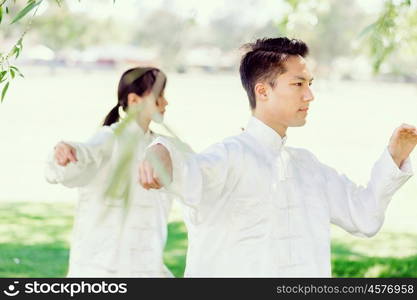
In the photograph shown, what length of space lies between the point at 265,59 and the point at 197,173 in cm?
62

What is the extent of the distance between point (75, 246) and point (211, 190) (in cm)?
132

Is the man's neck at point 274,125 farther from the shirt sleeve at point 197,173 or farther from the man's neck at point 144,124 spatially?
the man's neck at point 144,124

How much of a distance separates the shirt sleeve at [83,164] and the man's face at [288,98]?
1.97 feet

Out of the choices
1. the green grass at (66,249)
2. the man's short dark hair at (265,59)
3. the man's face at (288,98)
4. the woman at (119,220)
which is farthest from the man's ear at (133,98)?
the green grass at (66,249)

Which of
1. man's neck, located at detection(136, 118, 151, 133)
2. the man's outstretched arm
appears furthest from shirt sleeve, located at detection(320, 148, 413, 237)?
man's neck, located at detection(136, 118, 151, 133)

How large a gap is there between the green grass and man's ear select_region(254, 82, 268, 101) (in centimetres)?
373

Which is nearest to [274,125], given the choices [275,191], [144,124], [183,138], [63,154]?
[275,191]

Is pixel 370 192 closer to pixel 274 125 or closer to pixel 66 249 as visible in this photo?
pixel 274 125

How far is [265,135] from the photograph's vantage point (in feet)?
9.75

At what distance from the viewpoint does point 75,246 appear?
392 cm

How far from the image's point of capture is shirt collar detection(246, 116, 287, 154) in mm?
2965

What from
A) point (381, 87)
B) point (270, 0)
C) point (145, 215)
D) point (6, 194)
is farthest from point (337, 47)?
point (145, 215)

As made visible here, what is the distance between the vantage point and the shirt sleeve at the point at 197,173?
2.47m

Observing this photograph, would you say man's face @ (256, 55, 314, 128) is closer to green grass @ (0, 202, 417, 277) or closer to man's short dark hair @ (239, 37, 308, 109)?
man's short dark hair @ (239, 37, 308, 109)
